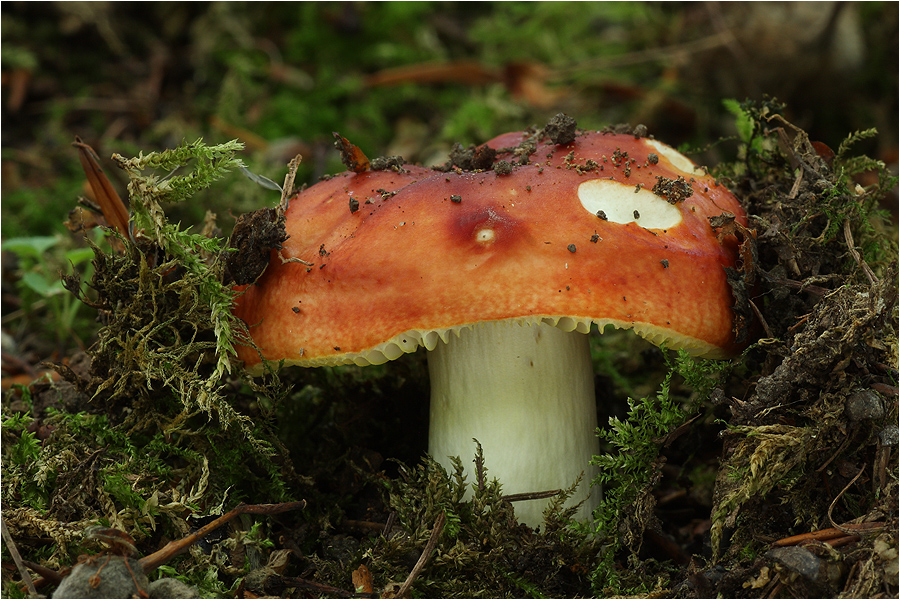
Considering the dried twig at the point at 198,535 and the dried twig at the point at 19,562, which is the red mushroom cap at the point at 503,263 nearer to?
the dried twig at the point at 198,535

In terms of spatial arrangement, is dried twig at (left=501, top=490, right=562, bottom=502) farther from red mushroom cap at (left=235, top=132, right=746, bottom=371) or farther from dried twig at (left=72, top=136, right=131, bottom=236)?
dried twig at (left=72, top=136, right=131, bottom=236)

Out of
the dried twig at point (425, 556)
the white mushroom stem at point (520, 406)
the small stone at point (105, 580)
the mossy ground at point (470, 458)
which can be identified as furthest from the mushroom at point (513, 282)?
the small stone at point (105, 580)

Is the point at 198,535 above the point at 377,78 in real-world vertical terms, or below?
below

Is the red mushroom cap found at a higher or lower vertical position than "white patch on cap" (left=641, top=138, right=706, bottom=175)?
lower

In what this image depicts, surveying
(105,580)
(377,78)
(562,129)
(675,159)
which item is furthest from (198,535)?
(377,78)

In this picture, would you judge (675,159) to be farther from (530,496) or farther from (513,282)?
(530,496)

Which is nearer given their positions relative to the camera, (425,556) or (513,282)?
(513,282)

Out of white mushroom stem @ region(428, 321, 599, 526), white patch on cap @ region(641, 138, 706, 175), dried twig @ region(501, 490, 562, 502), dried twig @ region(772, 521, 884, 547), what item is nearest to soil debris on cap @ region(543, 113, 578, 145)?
white patch on cap @ region(641, 138, 706, 175)
